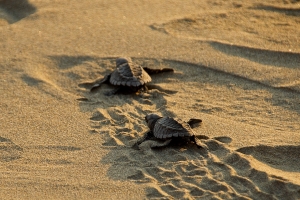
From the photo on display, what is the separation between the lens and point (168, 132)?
12.3ft

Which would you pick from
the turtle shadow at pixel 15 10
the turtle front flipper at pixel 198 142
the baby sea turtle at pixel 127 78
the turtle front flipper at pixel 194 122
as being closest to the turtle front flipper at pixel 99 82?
the baby sea turtle at pixel 127 78

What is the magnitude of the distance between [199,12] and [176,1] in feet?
1.29

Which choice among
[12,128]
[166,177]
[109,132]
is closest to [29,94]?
[12,128]

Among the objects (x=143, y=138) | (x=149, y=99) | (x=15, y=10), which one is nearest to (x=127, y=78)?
(x=149, y=99)

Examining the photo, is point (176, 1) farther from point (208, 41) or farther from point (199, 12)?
point (208, 41)

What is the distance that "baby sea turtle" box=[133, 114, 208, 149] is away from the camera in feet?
12.2

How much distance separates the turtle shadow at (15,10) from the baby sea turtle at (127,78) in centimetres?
161

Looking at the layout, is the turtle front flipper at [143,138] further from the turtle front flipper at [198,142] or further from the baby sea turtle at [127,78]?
the baby sea turtle at [127,78]

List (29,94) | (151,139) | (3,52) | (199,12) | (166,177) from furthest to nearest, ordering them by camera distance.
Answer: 1. (199,12)
2. (3,52)
3. (29,94)
4. (151,139)
5. (166,177)

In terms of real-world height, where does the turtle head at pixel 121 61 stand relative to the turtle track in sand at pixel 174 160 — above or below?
above

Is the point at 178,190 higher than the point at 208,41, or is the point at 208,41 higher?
the point at 208,41

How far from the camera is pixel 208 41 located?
5395 mm

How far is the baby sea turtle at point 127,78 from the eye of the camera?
4.58m

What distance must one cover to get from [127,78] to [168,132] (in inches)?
39.4
